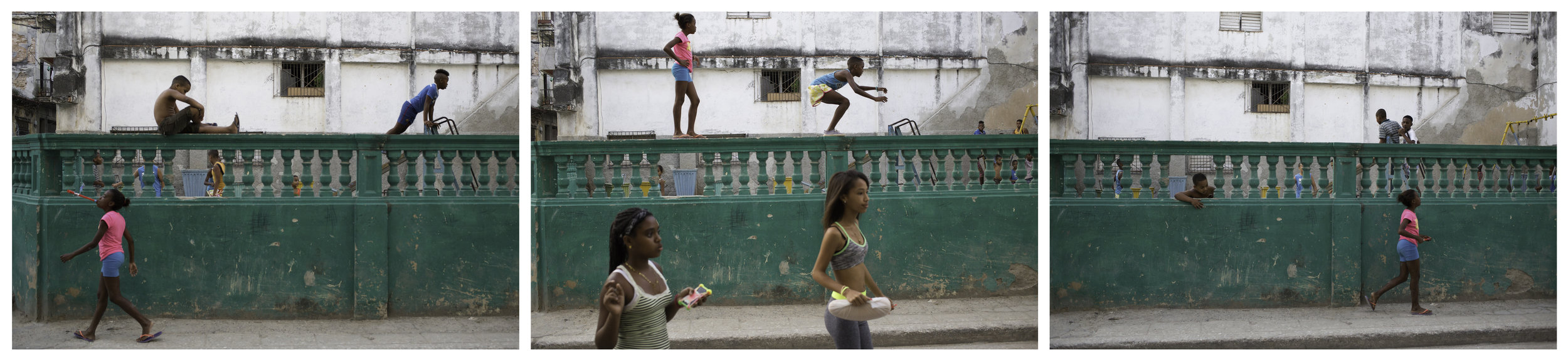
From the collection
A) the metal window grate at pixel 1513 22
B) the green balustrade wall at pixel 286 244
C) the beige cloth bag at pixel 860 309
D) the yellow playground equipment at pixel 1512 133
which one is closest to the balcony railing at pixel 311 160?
the green balustrade wall at pixel 286 244

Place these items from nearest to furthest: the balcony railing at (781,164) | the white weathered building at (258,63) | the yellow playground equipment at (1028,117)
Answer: the balcony railing at (781,164) < the yellow playground equipment at (1028,117) < the white weathered building at (258,63)

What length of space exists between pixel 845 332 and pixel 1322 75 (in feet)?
34.4

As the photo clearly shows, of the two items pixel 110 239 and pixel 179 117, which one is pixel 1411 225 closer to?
pixel 179 117

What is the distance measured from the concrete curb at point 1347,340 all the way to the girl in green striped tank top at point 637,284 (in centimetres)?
268

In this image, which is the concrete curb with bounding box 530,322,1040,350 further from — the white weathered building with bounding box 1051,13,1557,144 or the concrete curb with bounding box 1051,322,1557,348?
the white weathered building with bounding box 1051,13,1557,144

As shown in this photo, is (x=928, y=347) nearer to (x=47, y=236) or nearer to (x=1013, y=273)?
(x=1013, y=273)

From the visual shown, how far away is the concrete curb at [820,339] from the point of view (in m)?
4.82

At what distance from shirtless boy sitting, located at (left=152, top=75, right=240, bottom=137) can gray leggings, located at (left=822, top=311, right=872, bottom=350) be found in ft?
12.3

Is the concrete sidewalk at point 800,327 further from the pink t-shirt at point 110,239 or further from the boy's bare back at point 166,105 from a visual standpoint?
the boy's bare back at point 166,105

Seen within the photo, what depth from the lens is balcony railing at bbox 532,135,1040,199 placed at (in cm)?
523

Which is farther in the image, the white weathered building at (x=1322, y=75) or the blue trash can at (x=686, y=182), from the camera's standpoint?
the white weathered building at (x=1322, y=75)

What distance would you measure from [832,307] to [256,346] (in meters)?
3.29

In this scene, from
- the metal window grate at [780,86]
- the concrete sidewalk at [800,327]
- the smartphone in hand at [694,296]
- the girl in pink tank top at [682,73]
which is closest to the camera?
the smartphone in hand at [694,296]

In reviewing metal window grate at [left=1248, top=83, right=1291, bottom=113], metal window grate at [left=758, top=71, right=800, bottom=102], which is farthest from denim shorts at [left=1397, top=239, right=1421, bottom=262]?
metal window grate at [left=758, top=71, right=800, bottom=102]
